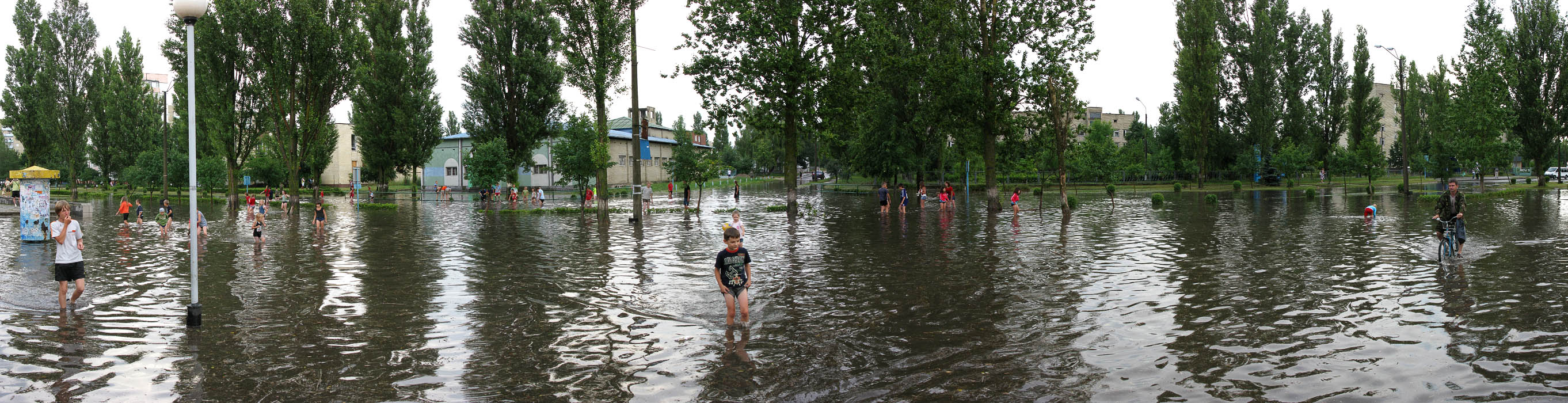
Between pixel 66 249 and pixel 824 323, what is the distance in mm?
9342

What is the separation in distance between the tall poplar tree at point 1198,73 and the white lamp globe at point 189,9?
53.1m

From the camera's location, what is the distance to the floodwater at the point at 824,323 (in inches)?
249

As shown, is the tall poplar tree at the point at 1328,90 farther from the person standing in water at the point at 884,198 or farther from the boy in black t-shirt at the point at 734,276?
the boy in black t-shirt at the point at 734,276

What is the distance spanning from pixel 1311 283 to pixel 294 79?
40203mm

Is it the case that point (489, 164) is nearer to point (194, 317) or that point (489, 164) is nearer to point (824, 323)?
point (194, 317)

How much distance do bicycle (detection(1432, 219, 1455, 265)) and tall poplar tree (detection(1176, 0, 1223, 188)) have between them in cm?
4119

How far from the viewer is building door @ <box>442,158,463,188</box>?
251 ft

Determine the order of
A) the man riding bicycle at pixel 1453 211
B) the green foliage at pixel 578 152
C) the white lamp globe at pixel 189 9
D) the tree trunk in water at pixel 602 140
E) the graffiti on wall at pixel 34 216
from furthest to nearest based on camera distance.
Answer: the green foliage at pixel 578 152 < the tree trunk in water at pixel 602 140 < the graffiti on wall at pixel 34 216 < the man riding bicycle at pixel 1453 211 < the white lamp globe at pixel 189 9

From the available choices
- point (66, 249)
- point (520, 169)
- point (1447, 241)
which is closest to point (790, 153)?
point (1447, 241)

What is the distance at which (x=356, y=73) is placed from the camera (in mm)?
39156

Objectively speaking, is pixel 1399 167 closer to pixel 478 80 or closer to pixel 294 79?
pixel 478 80

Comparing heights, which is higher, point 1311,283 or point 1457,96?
point 1457,96

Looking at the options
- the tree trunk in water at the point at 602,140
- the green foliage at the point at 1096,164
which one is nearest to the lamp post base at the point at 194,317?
the tree trunk in water at the point at 602,140

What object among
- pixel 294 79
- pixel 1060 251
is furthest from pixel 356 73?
pixel 1060 251
